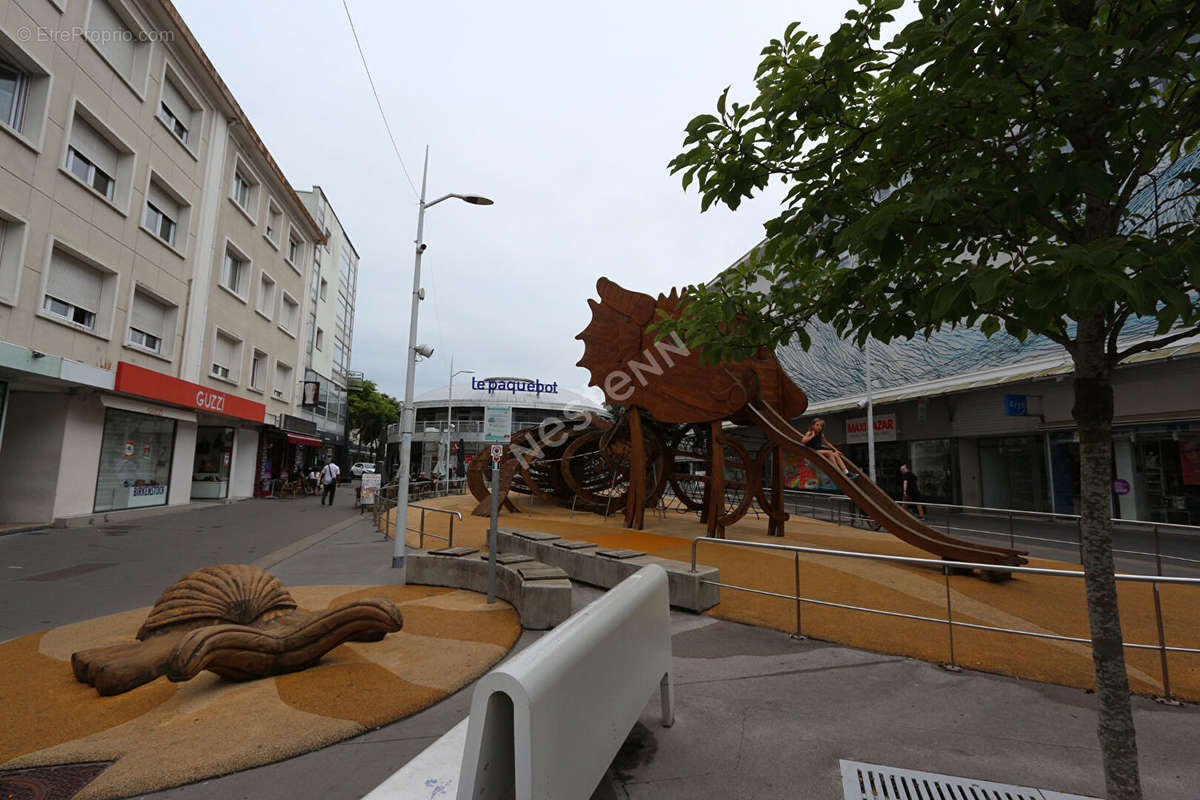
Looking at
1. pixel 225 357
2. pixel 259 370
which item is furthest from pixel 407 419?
pixel 259 370

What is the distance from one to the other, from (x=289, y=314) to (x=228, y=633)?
89.5 feet

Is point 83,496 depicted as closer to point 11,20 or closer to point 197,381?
point 197,381

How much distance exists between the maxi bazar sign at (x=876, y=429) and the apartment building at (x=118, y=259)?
82.3ft

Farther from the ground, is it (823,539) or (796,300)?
(796,300)

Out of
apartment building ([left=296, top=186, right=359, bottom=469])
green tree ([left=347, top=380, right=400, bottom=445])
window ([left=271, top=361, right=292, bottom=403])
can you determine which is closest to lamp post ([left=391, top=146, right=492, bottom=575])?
window ([left=271, top=361, right=292, bottom=403])

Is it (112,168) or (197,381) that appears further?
(197,381)

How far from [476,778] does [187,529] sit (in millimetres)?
16560

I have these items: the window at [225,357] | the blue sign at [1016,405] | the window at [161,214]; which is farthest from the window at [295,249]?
the blue sign at [1016,405]

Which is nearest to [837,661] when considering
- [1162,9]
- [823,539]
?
[1162,9]

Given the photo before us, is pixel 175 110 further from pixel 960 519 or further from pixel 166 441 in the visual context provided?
pixel 960 519

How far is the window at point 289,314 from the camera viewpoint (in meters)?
26.3

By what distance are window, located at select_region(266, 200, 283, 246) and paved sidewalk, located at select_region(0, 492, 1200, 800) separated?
22977 millimetres

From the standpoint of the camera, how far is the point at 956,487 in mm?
20188

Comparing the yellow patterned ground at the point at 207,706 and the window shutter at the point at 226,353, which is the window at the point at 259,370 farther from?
the yellow patterned ground at the point at 207,706
